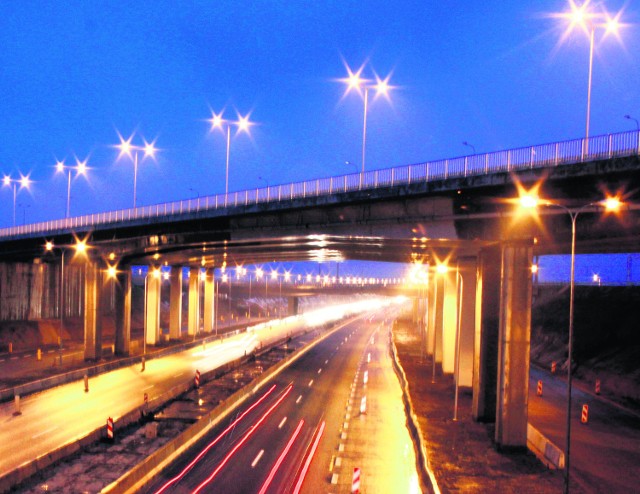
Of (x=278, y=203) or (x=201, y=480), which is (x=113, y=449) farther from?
(x=278, y=203)

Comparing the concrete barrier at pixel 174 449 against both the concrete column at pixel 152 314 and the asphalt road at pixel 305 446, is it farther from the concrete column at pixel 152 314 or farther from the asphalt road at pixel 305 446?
the concrete column at pixel 152 314

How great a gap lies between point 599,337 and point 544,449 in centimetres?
3339

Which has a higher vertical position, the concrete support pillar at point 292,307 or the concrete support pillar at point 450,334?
the concrete support pillar at point 450,334

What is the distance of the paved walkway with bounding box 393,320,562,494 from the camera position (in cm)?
1856

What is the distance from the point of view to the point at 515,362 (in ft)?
76.3

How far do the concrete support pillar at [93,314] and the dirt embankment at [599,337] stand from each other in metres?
41.0

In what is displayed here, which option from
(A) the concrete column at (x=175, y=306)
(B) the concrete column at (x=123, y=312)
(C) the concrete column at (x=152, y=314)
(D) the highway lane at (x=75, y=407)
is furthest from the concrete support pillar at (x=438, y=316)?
(A) the concrete column at (x=175, y=306)

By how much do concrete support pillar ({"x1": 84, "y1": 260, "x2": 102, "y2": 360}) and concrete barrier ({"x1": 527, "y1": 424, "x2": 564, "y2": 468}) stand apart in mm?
37981

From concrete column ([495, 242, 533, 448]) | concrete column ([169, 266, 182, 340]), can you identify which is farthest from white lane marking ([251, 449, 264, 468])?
concrete column ([169, 266, 182, 340])

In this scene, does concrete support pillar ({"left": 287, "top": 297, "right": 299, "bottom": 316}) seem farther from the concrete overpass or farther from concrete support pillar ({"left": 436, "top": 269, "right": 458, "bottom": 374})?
concrete support pillar ({"left": 436, "top": 269, "right": 458, "bottom": 374})

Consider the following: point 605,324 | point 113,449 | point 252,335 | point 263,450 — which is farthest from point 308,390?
point 252,335

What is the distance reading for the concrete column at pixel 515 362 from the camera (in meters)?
23.2

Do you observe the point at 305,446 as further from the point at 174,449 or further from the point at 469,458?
the point at 469,458

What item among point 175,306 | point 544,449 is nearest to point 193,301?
point 175,306
